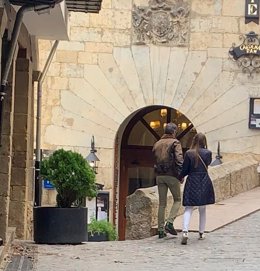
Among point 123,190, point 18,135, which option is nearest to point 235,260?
A: point 18,135

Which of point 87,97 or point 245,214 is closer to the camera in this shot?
point 245,214

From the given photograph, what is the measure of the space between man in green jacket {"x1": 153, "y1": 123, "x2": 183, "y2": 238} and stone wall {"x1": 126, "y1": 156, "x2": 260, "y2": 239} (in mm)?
606

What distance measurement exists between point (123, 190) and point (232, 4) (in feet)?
20.3

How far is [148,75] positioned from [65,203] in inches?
408

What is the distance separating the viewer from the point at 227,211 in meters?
14.6

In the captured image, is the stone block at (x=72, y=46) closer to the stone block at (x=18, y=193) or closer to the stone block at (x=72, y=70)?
the stone block at (x=72, y=70)

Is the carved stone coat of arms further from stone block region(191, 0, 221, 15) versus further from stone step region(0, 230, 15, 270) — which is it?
stone step region(0, 230, 15, 270)

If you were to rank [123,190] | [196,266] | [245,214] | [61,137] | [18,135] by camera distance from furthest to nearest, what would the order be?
[123,190]
[61,137]
[245,214]
[18,135]
[196,266]

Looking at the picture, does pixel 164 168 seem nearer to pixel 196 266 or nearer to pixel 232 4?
pixel 196 266

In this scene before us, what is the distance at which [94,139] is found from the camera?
21.3m

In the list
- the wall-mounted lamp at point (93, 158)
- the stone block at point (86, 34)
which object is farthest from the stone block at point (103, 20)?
the wall-mounted lamp at point (93, 158)

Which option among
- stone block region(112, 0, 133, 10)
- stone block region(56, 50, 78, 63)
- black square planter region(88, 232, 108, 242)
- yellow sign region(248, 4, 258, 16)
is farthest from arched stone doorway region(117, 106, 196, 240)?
black square planter region(88, 232, 108, 242)

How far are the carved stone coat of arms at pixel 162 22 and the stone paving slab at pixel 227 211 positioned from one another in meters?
5.30

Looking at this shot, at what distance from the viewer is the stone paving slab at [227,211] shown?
12.9 meters
